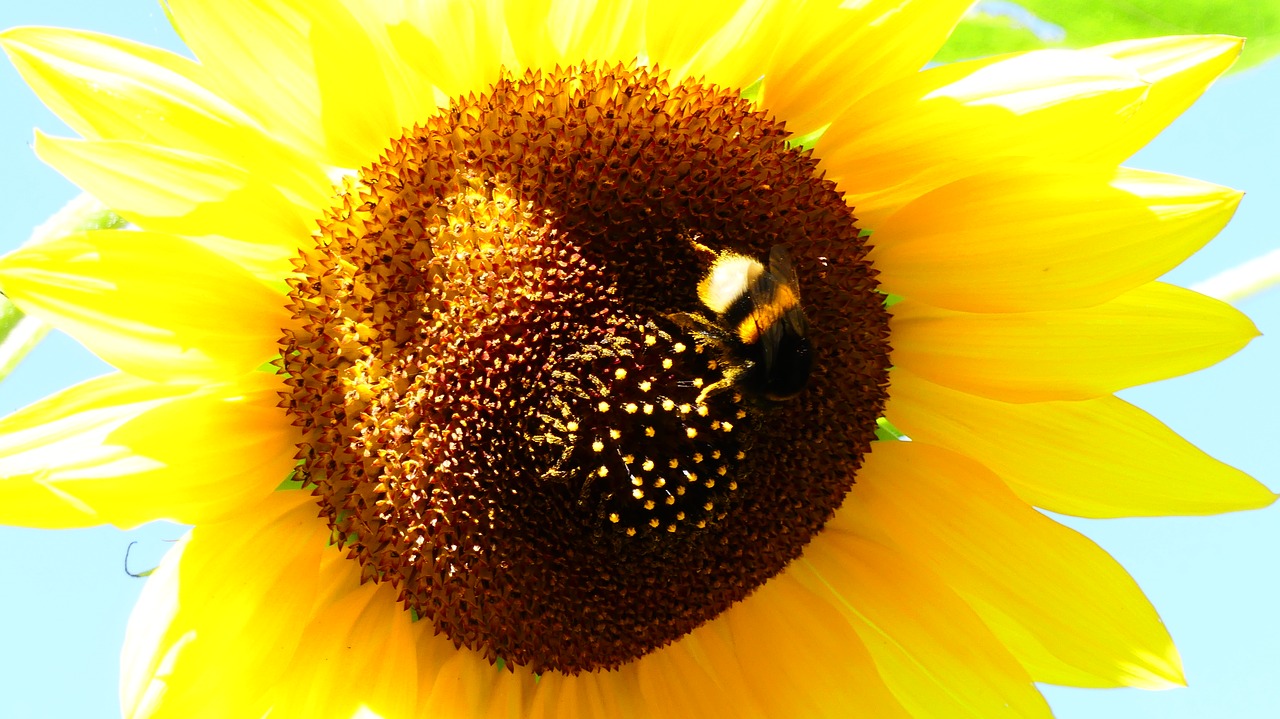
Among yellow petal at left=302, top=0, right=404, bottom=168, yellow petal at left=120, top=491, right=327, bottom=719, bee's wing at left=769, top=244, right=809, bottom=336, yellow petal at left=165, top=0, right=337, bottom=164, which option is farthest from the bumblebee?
yellow petal at left=120, top=491, right=327, bottom=719

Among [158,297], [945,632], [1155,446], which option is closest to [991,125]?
[1155,446]

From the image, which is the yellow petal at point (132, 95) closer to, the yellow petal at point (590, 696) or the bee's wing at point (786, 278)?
the bee's wing at point (786, 278)

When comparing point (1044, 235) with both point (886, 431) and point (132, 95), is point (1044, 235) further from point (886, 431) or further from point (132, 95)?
point (132, 95)

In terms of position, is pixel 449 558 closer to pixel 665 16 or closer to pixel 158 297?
pixel 158 297

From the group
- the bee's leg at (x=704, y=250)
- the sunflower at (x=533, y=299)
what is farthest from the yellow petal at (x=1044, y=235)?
the bee's leg at (x=704, y=250)

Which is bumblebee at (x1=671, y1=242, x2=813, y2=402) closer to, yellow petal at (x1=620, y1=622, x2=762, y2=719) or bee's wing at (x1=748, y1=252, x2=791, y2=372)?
bee's wing at (x1=748, y1=252, x2=791, y2=372)

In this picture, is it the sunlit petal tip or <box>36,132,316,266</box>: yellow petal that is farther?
the sunlit petal tip
